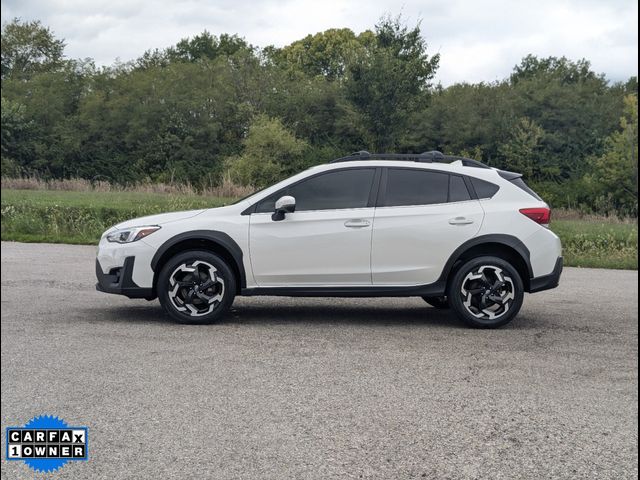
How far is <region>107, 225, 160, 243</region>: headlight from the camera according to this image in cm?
828

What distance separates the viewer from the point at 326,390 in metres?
5.75

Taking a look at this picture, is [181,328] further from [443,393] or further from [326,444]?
[326,444]

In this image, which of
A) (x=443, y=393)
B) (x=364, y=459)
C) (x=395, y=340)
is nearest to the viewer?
(x=364, y=459)

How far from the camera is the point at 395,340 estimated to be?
7703 millimetres

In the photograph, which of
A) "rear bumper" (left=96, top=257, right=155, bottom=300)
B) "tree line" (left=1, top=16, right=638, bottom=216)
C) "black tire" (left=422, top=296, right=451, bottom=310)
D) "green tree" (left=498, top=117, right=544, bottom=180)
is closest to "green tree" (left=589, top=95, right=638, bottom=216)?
"tree line" (left=1, top=16, right=638, bottom=216)

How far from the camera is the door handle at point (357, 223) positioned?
8273 mm

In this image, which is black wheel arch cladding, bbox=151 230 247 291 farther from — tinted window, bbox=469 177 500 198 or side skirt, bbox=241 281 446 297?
tinted window, bbox=469 177 500 198

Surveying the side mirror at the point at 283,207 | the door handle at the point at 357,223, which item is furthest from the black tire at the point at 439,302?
the side mirror at the point at 283,207

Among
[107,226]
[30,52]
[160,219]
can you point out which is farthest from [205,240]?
[30,52]

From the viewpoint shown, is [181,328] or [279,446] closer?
[279,446]

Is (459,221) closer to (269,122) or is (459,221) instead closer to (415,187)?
(415,187)

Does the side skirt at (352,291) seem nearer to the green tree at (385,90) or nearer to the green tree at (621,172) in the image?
the green tree at (385,90)

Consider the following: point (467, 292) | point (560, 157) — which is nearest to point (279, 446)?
point (467, 292)

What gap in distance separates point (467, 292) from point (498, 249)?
1.91 ft
